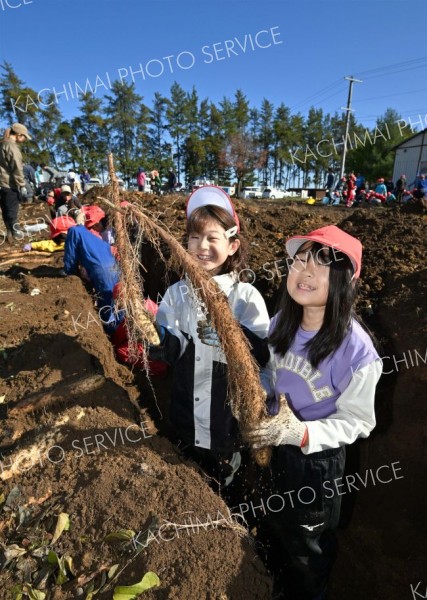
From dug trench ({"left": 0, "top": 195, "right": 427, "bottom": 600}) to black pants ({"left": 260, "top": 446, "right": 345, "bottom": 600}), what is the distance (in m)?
0.17

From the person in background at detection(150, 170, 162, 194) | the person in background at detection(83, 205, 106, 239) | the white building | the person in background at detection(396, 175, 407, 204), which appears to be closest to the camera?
the person in background at detection(83, 205, 106, 239)

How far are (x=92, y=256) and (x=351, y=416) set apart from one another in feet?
12.1

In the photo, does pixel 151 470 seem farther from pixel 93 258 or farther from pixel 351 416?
pixel 93 258

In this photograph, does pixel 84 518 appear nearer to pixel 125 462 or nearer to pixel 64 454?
pixel 125 462

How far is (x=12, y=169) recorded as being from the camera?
20.6 feet

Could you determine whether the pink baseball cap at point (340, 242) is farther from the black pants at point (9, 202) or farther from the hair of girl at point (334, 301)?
the black pants at point (9, 202)

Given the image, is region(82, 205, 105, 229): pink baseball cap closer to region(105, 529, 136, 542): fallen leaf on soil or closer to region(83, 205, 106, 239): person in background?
region(83, 205, 106, 239): person in background

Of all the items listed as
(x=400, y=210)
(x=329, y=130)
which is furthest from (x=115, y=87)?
(x=329, y=130)

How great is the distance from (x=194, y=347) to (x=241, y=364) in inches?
14.5

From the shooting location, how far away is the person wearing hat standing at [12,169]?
20.2 ft

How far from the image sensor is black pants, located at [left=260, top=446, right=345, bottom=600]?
5.74 ft

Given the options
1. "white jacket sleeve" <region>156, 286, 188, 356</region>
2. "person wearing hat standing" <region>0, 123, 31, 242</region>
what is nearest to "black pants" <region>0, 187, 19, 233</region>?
"person wearing hat standing" <region>0, 123, 31, 242</region>

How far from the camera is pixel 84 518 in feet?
5.26

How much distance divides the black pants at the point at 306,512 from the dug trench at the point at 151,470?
0.17 metres
